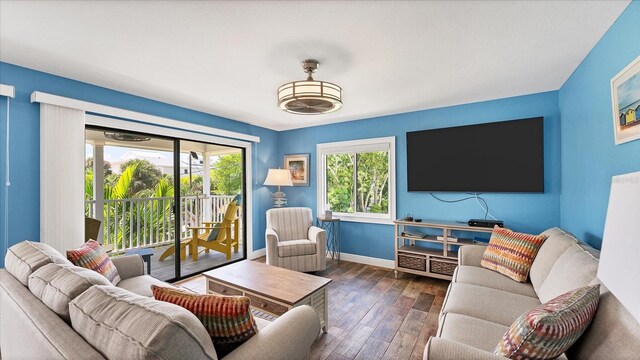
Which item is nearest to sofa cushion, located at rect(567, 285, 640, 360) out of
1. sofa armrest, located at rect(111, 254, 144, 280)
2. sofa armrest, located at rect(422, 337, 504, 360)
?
sofa armrest, located at rect(422, 337, 504, 360)

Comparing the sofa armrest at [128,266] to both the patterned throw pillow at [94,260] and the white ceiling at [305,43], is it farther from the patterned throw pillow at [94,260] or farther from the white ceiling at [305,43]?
the white ceiling at [305,43]

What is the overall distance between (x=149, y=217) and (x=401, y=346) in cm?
388

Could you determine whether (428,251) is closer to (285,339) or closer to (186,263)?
(285,339)

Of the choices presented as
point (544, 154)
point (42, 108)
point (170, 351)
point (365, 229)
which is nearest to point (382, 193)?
point (365, 229)

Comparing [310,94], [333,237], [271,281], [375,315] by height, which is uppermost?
[310,94]

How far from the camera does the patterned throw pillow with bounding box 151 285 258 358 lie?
1019mm

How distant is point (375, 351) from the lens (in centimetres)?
200

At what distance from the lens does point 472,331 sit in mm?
1414

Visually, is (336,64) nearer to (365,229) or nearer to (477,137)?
(477,137)

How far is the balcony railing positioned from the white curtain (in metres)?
0.94

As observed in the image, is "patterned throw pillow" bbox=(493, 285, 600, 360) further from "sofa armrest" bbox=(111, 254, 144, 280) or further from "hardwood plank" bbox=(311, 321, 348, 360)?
"sofa armrest" bbox=(111, 254, 144, 280)

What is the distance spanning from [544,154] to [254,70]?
328 centimetres

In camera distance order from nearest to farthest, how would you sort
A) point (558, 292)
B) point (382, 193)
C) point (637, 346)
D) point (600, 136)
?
point (637, 346) < point (558, 292) < point (600, 136) < point (382, 193)

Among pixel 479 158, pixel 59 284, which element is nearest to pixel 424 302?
pixel 479 158
